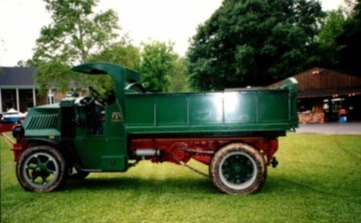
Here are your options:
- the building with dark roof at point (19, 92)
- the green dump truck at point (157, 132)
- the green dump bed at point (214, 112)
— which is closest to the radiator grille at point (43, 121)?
the green dump truck at point (157, 132)

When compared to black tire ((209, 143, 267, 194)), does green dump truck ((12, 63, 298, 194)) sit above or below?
above

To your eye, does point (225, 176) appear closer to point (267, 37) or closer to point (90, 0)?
point (267, 37)

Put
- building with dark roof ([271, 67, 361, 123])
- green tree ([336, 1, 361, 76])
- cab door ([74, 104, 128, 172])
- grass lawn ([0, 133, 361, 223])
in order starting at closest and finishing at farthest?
grass lawn ([0, 133, 361, 223]), cab door ([74, 104, 128, 172]), building with dark roof ([271, 67, 361, 123]), green tree ([336, 1, 361, 76])

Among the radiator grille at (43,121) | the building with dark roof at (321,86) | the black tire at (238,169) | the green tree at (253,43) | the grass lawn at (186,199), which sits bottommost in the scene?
the grass lawn at (186,199)

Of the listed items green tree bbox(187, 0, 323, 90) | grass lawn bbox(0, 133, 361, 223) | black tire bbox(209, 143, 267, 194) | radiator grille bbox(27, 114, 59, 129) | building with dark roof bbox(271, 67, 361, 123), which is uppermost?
green tree bbox(187, 0, 323, 90)

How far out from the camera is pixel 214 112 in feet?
22.2

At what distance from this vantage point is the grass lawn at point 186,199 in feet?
17.8

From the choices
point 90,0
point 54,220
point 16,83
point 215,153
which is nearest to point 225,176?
point 215,153

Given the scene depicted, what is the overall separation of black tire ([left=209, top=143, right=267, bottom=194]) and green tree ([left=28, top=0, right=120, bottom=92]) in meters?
32.8

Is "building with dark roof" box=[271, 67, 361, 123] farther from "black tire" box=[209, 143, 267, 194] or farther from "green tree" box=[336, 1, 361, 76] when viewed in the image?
"black tire" box=[209, 143, 267, 194]

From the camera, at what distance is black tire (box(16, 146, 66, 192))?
284 inches

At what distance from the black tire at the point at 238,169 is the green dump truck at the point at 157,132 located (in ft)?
0.07

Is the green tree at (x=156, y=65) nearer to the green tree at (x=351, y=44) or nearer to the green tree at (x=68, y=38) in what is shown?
the green tree at (x=68, y=38)

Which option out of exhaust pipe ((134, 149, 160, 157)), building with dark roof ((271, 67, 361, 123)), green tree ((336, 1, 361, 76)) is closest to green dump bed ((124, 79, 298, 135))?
exhaust pipe ((134, 149, 160, 157))
